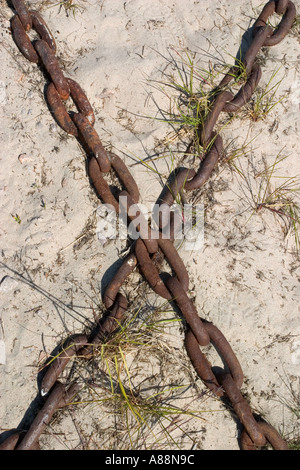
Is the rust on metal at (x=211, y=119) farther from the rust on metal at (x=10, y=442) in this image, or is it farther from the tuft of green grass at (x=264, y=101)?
the rust on metal at (x=10, y=442)

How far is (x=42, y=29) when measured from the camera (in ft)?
11.2

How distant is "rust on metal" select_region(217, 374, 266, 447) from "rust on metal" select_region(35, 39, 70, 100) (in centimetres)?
238

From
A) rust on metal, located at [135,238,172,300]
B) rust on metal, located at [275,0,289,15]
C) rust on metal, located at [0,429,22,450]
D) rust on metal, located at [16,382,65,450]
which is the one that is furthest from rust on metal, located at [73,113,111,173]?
rust on metal, located at [275,0,289,15]

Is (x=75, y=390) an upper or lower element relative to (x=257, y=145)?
lower

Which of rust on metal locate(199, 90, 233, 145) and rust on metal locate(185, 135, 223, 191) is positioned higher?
rust on metal locate(199, 90, 233, 145)

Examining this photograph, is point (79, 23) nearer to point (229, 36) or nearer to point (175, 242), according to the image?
point (229, 36)

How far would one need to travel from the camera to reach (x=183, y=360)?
9.45ft

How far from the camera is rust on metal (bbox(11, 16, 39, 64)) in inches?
133

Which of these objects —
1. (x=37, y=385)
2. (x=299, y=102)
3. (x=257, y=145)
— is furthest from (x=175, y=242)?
(x=299, y=102)

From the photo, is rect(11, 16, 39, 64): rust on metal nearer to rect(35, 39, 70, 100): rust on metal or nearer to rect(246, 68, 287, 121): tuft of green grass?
rect(35, 39, 70, 100): rust on metal

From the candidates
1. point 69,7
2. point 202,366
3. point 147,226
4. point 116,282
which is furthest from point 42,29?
point 202,366

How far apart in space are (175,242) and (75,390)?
121 cm

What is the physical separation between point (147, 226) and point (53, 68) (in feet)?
4.68
